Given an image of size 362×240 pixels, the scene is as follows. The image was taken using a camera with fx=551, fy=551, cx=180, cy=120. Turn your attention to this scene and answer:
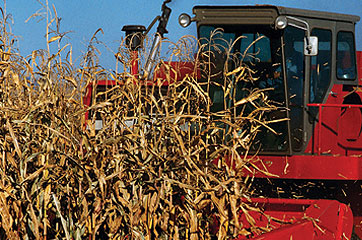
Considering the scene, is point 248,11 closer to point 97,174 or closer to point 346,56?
point 346,56

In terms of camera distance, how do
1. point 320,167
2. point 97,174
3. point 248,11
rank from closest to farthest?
1. point 97,174
2. point 320,167
3. point 248,11

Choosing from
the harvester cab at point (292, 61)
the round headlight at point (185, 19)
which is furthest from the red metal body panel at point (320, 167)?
the round headlight at point (185, 19)

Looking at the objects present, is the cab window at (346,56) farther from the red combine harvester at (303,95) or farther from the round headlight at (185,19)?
the round headlight at (185,19)

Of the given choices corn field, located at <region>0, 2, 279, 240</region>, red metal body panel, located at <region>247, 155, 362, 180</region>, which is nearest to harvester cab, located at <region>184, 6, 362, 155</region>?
red metal body panel, located at <region>247, 155, 362, 180</region>

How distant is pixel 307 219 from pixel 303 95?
2.30m

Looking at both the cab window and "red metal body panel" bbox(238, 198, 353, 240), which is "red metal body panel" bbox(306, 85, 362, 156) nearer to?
the cab window

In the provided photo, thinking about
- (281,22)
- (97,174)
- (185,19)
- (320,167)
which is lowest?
(320,167)

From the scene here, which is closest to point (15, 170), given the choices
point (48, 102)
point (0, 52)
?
point (48, 102)

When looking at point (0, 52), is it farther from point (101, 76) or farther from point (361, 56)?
point (361, 56)

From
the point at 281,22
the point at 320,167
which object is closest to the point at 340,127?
the point at 320,167

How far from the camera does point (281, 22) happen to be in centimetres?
536

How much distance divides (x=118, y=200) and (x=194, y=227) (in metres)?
0.43

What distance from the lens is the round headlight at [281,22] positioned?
535cm

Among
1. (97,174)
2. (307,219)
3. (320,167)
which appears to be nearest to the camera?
(97,174)
